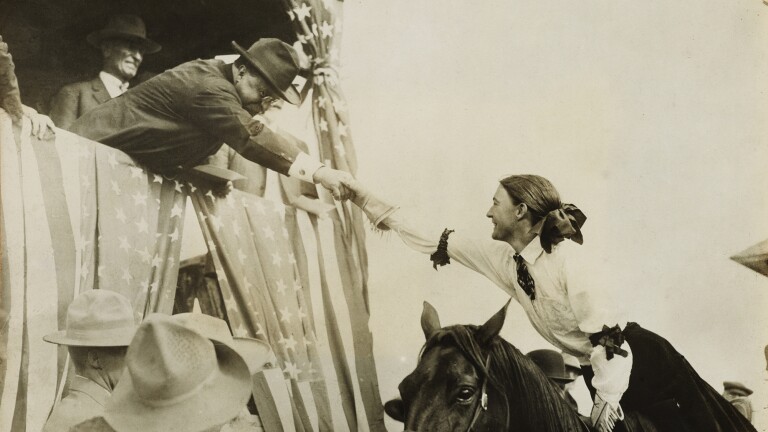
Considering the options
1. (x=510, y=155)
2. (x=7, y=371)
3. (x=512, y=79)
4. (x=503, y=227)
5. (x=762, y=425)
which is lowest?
(x=7, y=371)

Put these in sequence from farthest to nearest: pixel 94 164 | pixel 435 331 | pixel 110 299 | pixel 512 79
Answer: pixel 512 79, pixel 94 164, pixel 110 299, pixel 435 331

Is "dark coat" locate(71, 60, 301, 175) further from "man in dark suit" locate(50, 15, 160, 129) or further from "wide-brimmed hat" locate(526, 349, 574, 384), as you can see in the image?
"wide-brimmed hat" locate(526, 349, 574, 384)

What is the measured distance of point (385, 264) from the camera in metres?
3.99

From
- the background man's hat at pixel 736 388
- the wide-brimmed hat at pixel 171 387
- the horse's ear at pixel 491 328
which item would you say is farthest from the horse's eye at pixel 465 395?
the background man's hat at pixel 736 388

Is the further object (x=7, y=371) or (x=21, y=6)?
(x=21, y=6)

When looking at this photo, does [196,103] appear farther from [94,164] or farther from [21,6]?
[21,6]

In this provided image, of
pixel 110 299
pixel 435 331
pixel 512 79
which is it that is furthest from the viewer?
pixel 512 79

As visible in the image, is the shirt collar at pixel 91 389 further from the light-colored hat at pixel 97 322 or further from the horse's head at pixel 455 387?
the horse's head at pixel 455 387

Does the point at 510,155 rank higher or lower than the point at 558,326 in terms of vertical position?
higher

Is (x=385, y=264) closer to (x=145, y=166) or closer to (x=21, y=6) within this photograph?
(x=145, y=166)

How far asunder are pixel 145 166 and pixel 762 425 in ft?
11.1

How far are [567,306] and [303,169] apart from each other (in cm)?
147

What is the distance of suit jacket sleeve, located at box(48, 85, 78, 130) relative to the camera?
392cm

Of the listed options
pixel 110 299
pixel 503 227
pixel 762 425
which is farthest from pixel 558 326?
pixel 110 299
